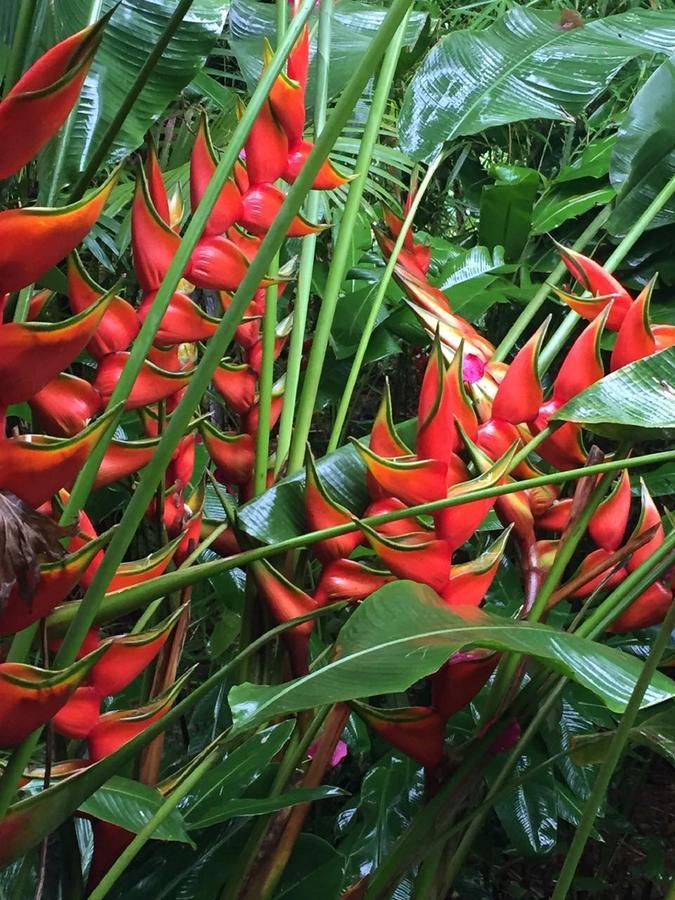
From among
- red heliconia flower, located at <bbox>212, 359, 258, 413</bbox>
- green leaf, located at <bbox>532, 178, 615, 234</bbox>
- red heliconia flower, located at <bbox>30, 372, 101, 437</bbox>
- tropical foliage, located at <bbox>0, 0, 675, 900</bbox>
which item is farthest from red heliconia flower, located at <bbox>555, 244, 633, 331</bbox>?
green leaf, located at <bbox>532, 178, 615, 234</bbox>

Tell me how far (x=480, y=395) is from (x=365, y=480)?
106mm

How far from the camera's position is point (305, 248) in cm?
65

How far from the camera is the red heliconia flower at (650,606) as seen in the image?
1.69ft

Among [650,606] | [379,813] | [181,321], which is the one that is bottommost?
[379,813]

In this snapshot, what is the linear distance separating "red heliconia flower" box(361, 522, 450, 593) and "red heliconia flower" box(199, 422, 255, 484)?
16 cm

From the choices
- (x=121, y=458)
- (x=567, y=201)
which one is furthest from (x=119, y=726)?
(x=567, y=201)

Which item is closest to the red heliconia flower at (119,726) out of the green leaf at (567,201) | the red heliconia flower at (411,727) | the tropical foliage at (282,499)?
the tropical foliage at (282,499)

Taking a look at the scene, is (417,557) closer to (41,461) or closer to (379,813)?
(41,461)

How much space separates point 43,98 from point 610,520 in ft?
1.33

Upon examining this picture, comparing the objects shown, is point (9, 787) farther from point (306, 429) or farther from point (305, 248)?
point (305, 248)

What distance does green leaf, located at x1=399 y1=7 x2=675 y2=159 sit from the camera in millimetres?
783

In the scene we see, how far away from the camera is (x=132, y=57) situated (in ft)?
1.91

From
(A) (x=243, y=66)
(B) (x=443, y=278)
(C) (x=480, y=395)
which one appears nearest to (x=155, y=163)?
(C) (x=480, y=395)

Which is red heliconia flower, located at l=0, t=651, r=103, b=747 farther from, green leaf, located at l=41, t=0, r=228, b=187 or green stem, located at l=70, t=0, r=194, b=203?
green leaf, located at l=41, t=0, r=228, b=187
